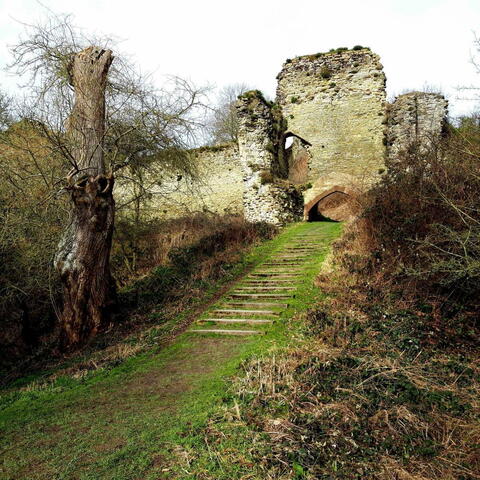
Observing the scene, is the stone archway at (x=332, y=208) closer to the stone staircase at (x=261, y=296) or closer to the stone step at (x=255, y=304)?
the stone staircase at (x=261, y=296)

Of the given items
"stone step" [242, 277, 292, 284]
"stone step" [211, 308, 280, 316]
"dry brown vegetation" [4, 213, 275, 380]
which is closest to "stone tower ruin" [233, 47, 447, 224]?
"dry brown vegetation" [4, 213, 275, 380]

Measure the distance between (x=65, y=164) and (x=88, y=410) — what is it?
600 cm

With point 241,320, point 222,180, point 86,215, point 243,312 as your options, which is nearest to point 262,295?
point 243,312

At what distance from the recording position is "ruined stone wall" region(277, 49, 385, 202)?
18.5m

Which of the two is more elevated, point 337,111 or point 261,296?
point 337,111

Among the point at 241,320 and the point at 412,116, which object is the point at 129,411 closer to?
the point at 241,320

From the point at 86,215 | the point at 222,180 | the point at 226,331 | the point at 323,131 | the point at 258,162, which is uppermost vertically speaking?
the point at 323,131

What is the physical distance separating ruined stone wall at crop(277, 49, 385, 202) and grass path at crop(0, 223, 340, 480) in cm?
1255

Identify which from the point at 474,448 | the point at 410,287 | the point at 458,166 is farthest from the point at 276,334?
the point at 458,166

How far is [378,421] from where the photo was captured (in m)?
3.87

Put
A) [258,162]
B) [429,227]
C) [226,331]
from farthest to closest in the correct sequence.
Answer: [258,162] < [429,227] < [226,331]

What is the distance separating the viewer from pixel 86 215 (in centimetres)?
802

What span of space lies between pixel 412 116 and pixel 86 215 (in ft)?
49.8

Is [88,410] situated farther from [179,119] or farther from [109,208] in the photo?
[179,119]
